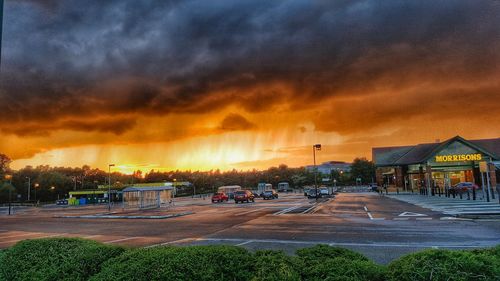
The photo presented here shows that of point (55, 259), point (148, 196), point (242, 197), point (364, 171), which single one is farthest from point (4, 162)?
point (55, 259)

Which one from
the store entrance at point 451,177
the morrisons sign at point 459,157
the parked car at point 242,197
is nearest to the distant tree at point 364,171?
the store entrance at point 451,177

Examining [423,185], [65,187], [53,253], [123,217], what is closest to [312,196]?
[423,185]

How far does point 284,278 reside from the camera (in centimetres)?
459

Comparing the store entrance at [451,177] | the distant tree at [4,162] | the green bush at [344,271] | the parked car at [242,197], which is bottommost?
the parked car at [242,197]

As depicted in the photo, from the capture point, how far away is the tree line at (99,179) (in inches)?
3999

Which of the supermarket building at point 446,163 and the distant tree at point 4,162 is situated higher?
the distant tree at point 4,162

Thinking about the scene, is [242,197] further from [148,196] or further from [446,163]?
[446,163]

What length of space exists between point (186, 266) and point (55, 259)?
8.90 ft

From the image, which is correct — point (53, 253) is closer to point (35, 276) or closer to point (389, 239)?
point (35, 276)

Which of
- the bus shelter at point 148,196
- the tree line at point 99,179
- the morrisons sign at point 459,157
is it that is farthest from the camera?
the tree line at point 99,179

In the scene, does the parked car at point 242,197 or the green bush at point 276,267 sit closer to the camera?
the green bush at point 276,267

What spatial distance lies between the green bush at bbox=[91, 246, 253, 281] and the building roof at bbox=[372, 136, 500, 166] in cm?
5114

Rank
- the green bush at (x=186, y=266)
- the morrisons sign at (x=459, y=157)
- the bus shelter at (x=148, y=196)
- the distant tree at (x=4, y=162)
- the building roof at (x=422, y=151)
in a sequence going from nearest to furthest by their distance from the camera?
1. the green bush at (x=186, y=266)
2. the bus shelter at (x=148, y=196)
3. the morrisons sign at (x=459, y=157)
4. the building roof at (x=422, y=151)
5. the distant tree at (x=4, y=162)

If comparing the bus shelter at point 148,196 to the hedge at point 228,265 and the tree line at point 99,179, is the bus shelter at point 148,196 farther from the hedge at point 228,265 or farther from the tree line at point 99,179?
the tree line at point 99,179
